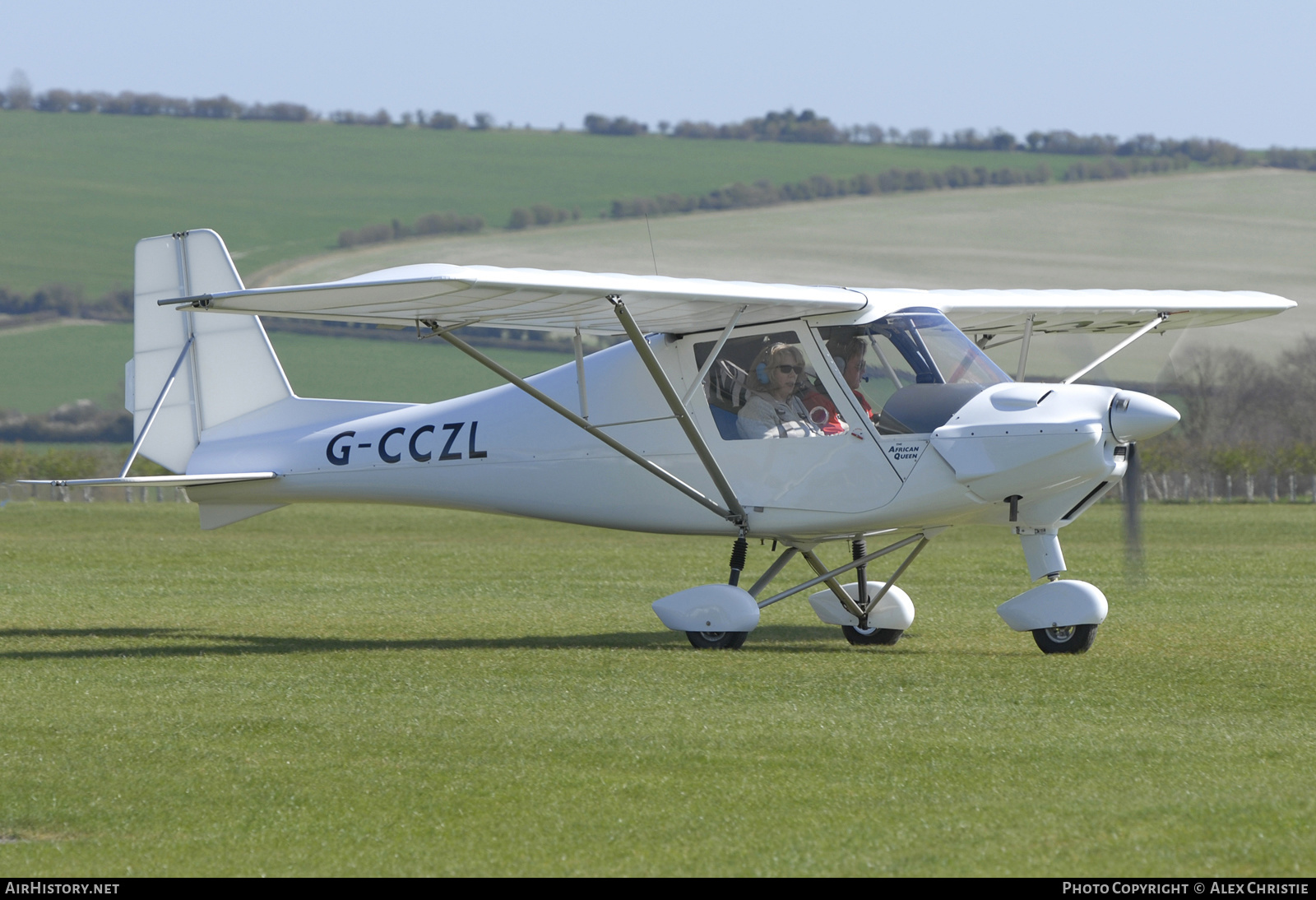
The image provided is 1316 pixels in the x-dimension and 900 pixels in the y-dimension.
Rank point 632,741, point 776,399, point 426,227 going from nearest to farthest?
point 632,741
point 776,399
point 426,227

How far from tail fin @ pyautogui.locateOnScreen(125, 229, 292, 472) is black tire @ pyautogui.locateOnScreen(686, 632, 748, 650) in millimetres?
4938

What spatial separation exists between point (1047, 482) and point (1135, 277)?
77836 mm

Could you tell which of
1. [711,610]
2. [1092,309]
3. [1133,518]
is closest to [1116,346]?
[1092,309]

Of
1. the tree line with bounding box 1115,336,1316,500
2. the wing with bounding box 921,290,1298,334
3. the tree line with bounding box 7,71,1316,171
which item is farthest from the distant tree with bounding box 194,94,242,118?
the wing with bounding box 921,290,1298,334

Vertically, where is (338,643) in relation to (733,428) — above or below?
below

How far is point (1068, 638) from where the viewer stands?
10.8 metres

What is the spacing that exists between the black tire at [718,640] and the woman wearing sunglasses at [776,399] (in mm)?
1549

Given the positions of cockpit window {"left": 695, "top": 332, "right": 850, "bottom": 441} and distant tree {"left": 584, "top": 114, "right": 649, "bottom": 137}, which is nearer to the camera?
cockpit window {"left": 695, "top": 332, "right": 850, "bottom": 441}

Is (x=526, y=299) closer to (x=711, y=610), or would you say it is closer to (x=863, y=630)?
(x=711, y=610)

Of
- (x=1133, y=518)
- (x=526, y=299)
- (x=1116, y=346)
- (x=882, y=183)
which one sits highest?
(x=882, y=183)

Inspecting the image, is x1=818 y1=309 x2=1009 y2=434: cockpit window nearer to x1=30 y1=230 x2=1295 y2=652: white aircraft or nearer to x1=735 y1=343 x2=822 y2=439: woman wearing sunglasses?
x1=30 y1=230 x2=1295 y2=652: white aircraft

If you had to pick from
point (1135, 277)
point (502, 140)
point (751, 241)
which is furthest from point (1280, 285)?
point (502, 140)

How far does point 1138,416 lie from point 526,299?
170 inches

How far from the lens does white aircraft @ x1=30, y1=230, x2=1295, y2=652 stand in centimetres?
1030
